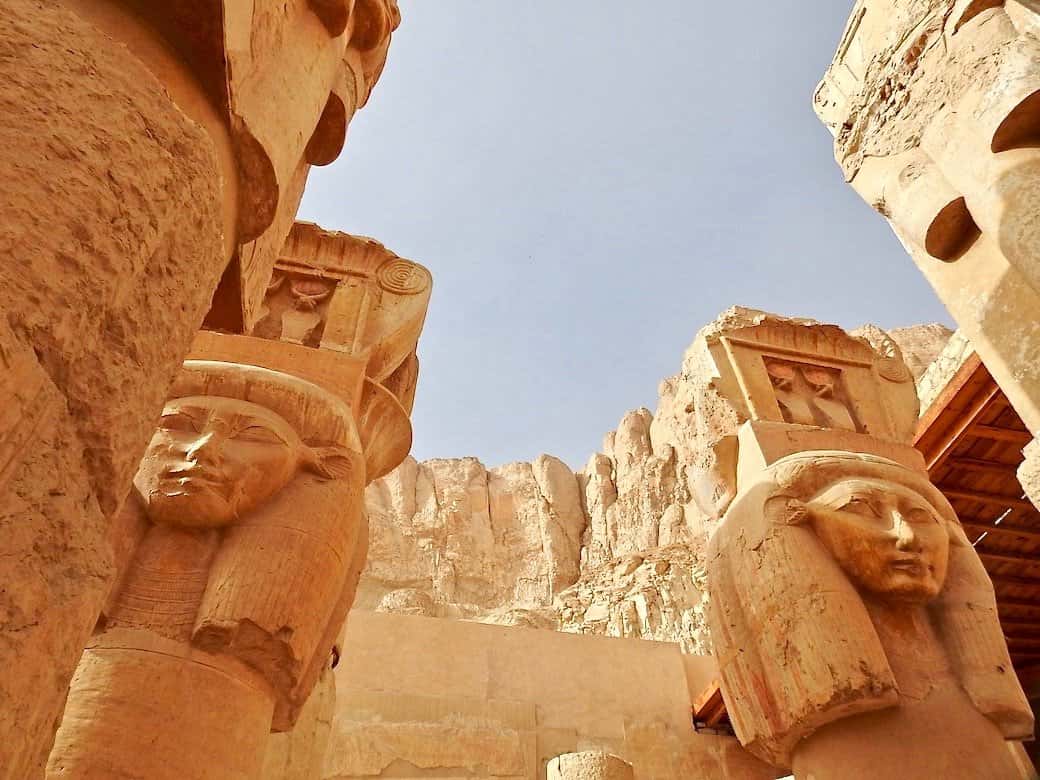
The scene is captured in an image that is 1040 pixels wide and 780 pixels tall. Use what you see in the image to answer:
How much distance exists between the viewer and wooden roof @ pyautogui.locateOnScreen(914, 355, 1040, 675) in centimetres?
614

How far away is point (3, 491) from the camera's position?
97cm

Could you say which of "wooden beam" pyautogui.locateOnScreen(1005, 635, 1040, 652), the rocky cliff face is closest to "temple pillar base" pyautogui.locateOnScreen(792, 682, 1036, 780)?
"wooden beam" pyautogui.locateOnScreen(1005, 635, 1040, 652)

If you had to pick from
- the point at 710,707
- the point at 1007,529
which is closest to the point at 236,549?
the point at 710,707

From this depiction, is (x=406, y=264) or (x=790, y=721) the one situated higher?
(x=406, y=264)

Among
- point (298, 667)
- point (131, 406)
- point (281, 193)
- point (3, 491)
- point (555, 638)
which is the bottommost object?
point (3, 491)

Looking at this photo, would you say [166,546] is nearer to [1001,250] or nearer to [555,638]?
[1001,250]

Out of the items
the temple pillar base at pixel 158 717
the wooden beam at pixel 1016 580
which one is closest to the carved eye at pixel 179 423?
the temple pillar base at pixel 158 717

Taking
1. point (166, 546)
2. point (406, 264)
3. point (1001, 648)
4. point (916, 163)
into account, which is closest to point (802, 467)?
point (1001, 648)

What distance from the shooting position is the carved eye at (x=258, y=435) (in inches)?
113

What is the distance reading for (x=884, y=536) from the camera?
361 cm

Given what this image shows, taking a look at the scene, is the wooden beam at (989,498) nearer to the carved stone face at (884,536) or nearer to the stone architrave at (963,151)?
the carved stone face at (884,536)

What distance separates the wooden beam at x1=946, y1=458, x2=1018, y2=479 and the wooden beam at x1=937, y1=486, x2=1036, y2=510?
0.26 meters

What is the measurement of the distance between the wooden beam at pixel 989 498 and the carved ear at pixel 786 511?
3879 mm

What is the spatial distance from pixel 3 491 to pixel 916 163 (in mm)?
3496
